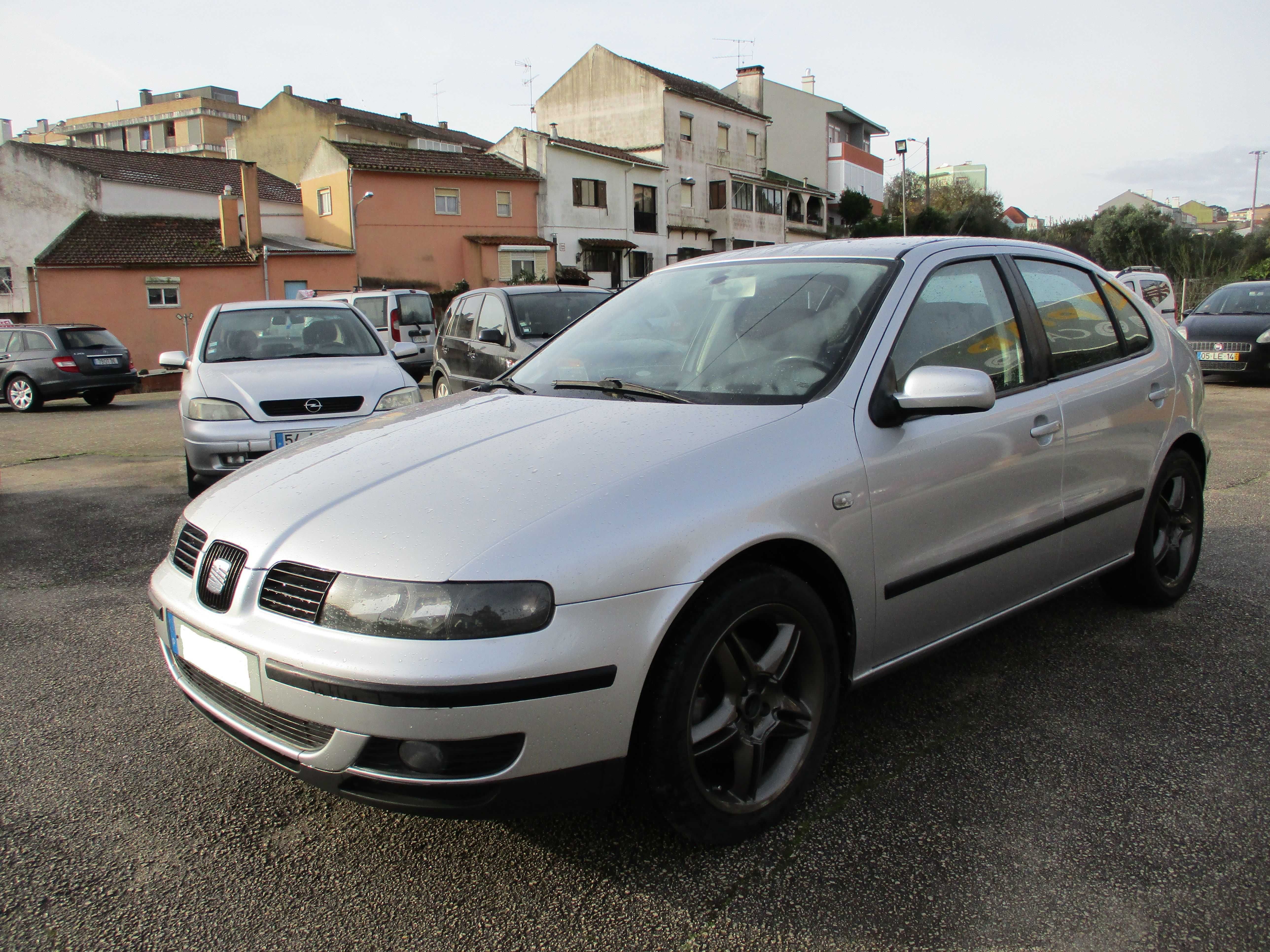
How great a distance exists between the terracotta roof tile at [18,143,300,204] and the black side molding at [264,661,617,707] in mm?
37218

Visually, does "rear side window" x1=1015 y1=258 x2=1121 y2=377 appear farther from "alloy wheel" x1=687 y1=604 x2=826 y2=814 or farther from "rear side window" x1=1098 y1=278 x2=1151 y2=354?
"alloy wheel" x1=687 y1=604 x2=826 y2=814

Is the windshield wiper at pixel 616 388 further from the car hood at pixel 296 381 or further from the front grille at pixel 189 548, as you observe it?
the car hood at pixel 296 381

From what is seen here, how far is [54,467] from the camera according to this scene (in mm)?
9125

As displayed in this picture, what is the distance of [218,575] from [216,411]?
4.79 meters

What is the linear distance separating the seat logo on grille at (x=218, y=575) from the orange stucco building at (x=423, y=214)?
1431 inches

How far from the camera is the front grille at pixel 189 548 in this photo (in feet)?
8.35

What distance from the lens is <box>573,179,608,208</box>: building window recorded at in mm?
41750

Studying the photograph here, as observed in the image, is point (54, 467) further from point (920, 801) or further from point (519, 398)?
point (920, 801)

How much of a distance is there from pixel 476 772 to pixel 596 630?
0.40 metres

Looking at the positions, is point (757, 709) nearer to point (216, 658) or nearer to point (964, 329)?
point (216, 658)

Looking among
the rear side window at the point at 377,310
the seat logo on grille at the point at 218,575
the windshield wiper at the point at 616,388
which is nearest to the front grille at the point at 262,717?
the seat logo on grille at the point at 218,575

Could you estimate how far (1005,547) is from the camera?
10.1 feet

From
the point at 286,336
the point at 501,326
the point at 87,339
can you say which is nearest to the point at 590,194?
the point at 87,339

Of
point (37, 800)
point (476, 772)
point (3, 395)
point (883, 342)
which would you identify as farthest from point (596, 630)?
point (3, 395)
